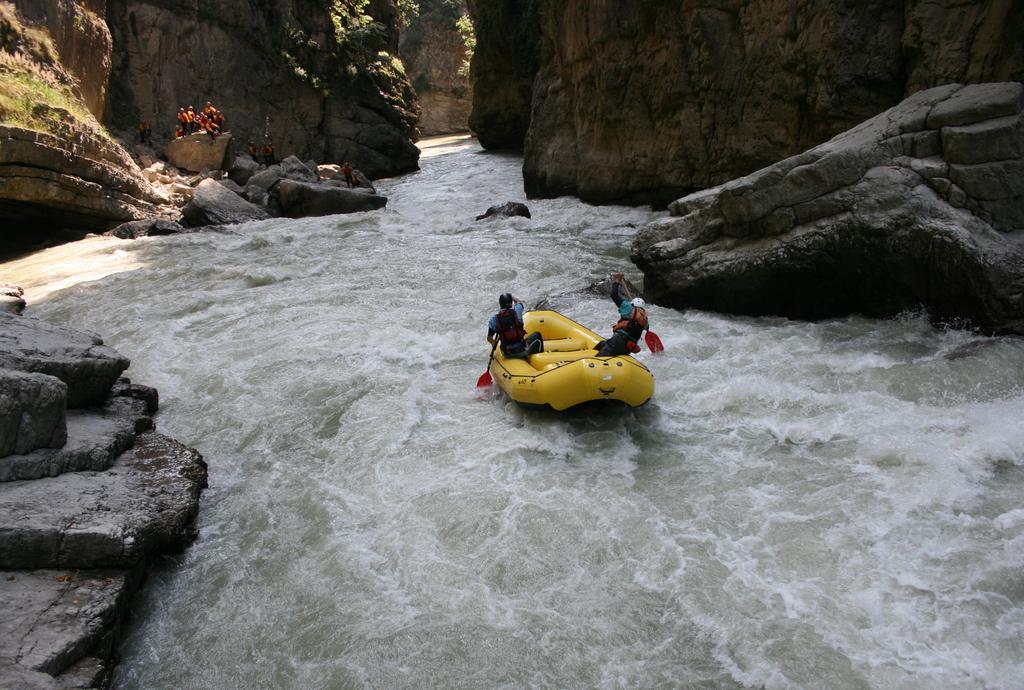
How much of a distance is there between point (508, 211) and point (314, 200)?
4604 millimetres

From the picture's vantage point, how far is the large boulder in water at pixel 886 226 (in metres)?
6.62

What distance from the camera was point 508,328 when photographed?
680 centimetres

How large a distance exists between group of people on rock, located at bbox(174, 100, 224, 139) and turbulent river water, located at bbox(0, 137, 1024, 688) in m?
12.7

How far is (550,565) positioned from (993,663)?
234cm

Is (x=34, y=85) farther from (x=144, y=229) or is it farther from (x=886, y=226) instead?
(x=886, y=226)

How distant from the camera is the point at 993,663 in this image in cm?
351

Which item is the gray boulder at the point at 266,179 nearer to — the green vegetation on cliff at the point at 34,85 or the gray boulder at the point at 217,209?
the gray boulder at the point at 217,209

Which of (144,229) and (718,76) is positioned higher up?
(718,76)

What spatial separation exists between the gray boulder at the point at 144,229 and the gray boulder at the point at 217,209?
1.58ft

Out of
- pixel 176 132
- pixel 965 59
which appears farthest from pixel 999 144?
pixel 176 132

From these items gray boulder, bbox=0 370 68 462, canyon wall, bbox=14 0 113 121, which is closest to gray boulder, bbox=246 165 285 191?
canyon wall, bbox=14 0 113 121

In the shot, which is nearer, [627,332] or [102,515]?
[102,515]

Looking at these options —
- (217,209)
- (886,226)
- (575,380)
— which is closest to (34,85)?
(217,209)

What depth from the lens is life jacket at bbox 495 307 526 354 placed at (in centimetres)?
678
